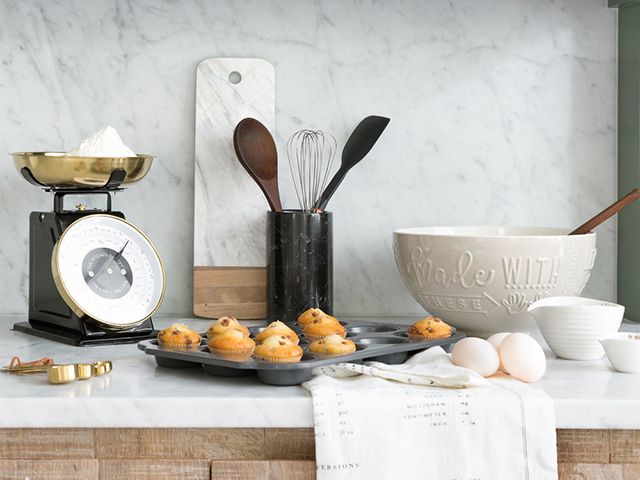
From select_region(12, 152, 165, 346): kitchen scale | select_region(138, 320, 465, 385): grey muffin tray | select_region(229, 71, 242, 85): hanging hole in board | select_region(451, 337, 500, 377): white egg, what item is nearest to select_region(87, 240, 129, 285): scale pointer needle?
select_region(12, 152, 165, 346): kitchen scale

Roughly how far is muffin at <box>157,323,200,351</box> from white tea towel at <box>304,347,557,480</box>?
0.78 ft

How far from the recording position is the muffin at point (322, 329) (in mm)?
1275

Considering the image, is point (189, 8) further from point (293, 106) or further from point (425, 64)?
point (425, 64)

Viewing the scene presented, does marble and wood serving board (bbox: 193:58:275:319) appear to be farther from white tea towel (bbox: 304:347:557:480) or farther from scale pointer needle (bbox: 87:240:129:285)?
white tea towel (bbox: 304:347:557:480)

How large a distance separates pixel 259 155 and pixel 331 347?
1.82 ft

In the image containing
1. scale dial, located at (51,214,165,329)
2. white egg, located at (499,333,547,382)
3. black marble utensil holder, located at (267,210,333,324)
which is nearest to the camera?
white egg, located at (499,333,547,382)

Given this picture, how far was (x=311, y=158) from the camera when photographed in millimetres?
1681

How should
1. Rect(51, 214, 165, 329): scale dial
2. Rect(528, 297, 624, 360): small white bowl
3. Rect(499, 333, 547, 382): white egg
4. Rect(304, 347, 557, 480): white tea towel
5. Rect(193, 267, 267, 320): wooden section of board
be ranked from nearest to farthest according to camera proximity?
Rect(304, 347, 557, 480): white tea towel, Rect(499, 333, 547, 382): white egg, Rect(528, 297, 624, 360): small white bowl, Rect(51, 214, 165, 329): scale dial, Rect(193, 267, 267, 320): wooden section of board

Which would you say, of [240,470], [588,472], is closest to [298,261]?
[240,470]

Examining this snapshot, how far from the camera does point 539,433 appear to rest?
3.31 feet

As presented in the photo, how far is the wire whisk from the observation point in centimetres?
168

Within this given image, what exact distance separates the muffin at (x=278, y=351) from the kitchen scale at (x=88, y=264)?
34cm

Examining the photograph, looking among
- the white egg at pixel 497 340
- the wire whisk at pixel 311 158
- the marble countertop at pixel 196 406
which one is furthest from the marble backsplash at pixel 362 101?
the marble countertop at pixel 196 406

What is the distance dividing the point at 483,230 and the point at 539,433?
0.65 meters
